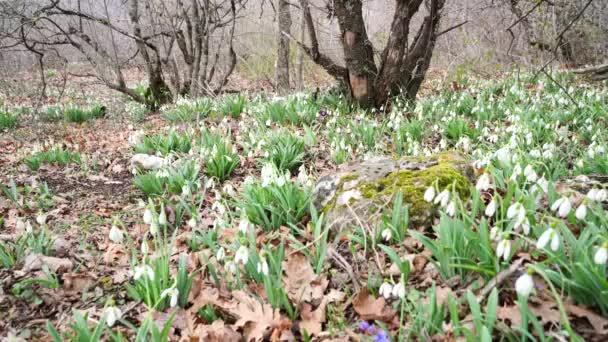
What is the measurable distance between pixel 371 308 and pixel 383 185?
1.11 metres

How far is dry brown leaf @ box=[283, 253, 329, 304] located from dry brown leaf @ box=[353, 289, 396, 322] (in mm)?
234

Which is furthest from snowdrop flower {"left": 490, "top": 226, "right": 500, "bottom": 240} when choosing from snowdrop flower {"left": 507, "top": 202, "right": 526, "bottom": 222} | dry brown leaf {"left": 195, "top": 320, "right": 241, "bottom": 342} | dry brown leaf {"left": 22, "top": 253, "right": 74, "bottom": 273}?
dry brown leaf {"left": 22, "top": 253, "right": 74, "bottom": 273}

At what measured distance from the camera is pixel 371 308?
77.4 inches

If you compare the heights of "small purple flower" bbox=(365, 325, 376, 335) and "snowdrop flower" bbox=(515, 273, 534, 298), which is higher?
"snowdrop flower" bbox=(515, 273, 534, 298)

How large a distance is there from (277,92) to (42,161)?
213 inches

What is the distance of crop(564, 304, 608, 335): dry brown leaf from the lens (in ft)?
4.96

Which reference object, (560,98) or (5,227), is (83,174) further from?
(560,98)

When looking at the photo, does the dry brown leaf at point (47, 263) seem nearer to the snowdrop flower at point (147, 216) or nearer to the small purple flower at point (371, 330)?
the snowdrop flower at point (147, 216)

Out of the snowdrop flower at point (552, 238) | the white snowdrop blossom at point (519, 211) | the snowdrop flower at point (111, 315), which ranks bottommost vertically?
the snowdrop flower at point (111, 315)

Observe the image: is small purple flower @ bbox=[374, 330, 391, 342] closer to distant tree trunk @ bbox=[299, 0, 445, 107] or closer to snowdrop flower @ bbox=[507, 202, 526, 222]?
snowdrop flower @ bbox=[507, 202, 526, 222]

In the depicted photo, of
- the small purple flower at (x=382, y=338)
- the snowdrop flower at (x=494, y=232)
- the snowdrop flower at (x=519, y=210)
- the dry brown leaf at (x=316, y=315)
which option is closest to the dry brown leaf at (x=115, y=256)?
the dry brown leaf at (x=316, y=315)

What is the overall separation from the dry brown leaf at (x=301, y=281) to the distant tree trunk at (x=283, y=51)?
716 cm

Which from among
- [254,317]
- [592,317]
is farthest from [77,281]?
[592,317]

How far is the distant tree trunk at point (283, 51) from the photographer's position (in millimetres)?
8789
